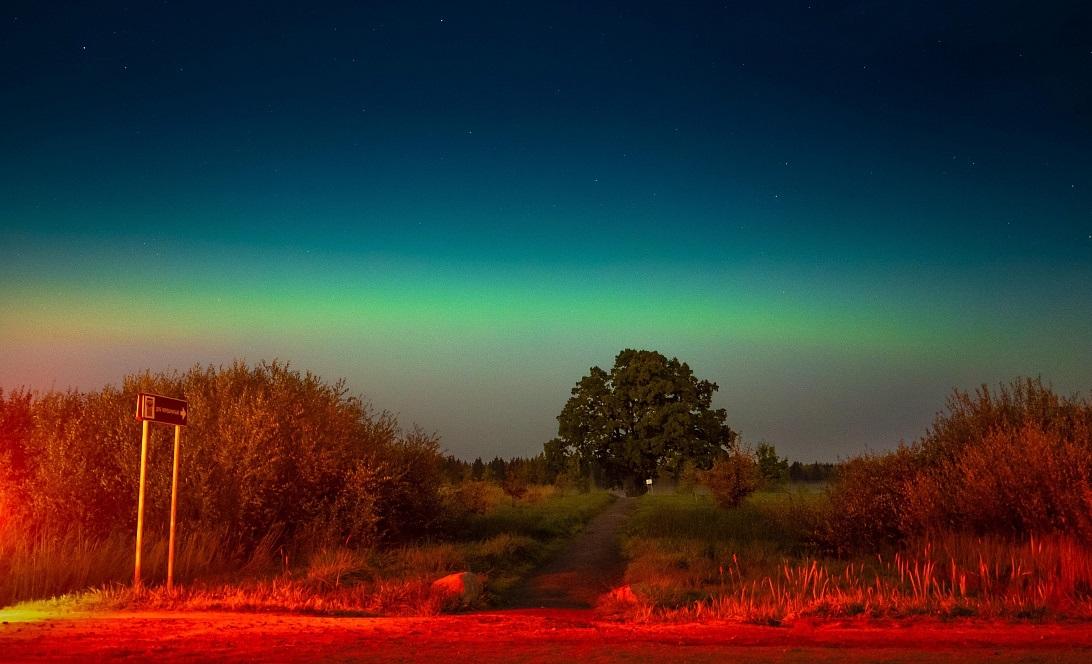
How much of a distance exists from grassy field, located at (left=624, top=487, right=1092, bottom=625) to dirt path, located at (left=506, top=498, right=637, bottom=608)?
2.40 feet

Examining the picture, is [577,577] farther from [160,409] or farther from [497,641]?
[160,409]

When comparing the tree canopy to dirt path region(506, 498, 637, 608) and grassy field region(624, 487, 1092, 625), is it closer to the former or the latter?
dirt path region(506, 498, 637, 608)

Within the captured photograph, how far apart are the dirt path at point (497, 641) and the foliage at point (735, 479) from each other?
2876 centimetres

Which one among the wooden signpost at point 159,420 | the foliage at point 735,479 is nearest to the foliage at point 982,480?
the wooden signpost at point 159,420

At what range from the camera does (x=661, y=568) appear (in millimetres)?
17062

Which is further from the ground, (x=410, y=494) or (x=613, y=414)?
(x=613, y=414)

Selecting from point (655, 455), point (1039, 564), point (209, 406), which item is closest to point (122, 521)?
point (209, 406)

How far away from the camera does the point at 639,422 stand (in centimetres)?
6388

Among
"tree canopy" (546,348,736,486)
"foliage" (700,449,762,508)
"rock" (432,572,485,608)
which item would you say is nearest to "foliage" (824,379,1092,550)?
"rock" (432,572,485,608)

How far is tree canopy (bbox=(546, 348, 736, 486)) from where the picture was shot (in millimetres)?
61844

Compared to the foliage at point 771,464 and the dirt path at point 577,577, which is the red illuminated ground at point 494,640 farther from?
the foliage at point 771,464

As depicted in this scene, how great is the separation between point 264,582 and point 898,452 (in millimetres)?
14702

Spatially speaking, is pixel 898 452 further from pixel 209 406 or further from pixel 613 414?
pixel 613 414

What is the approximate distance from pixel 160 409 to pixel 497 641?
21.0 feet
